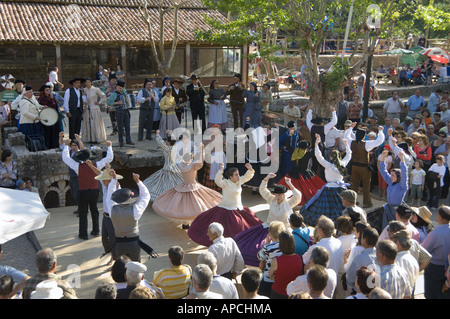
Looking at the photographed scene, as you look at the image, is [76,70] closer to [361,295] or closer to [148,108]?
[148,108]

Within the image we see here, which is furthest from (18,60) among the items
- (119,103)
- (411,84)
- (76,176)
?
(411,84)

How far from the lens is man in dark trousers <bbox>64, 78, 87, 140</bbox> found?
11.2 meters

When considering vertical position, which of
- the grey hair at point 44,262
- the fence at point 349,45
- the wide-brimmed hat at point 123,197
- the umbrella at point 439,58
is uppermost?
the fence at point 349,45

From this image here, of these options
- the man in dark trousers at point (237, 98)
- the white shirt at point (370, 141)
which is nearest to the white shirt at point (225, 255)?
the white shirt at point (370, 141)

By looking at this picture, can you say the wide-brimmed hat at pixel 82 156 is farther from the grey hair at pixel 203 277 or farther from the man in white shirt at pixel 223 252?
the grey hair at pixel 203 277

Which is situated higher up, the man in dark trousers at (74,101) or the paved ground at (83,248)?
the man in dark trousers at (74,101)

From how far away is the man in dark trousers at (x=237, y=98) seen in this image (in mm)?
13195

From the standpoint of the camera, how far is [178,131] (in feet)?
38.0

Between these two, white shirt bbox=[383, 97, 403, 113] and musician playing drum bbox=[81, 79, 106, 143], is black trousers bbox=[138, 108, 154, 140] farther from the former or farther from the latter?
white shirt bbox=[383, 97, 403, 113]

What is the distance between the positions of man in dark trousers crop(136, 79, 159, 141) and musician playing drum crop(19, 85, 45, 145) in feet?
7.66

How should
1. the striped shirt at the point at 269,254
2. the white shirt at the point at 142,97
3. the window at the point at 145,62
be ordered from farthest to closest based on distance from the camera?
the window at the point at 145,62 < the white shirt at the point at 142,97 < the striped shirt at the point at 269,254

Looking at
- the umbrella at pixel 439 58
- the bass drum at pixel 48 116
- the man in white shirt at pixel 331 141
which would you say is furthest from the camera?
the umbrella at pixel 439 58

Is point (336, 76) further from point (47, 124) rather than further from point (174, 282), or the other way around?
point (174, 282)
